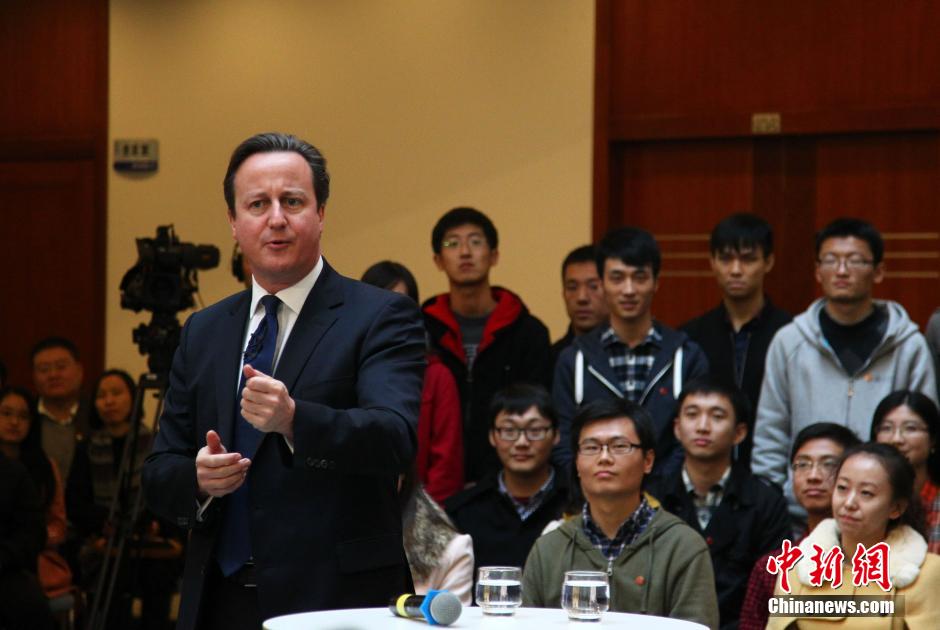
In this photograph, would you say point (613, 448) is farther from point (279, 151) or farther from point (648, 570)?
point (279, 151)

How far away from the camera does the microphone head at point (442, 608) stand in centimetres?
193

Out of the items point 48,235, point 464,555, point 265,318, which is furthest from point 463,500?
point 48,235

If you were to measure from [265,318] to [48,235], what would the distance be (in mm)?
4909

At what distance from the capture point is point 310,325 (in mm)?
2098

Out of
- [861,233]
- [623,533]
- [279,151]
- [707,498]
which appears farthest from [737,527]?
[279,151]

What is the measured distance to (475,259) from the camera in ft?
14.5

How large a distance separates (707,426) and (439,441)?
31.4 inches

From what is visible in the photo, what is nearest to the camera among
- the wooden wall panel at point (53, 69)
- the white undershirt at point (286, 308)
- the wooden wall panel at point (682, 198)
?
the white undershirt at point (286, 308)

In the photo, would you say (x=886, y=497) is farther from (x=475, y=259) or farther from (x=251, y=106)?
(x=251, y=106)

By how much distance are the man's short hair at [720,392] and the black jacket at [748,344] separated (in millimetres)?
329

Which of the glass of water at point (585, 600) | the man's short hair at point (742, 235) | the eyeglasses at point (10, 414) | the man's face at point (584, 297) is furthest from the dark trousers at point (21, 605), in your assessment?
the glass of water at point (585, 600)

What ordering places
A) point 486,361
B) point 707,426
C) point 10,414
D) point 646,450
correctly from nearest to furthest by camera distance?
point 646,450 < point 707,426 < point 486,361 < point 10,414

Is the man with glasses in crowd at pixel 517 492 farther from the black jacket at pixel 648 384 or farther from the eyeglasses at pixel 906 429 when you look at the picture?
the eyeglasses at pixel 906 429

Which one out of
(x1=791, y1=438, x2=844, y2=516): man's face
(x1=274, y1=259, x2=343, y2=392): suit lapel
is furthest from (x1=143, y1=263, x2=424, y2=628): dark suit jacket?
(x1=791, y1=438, x2=844, y2=516): man's face
